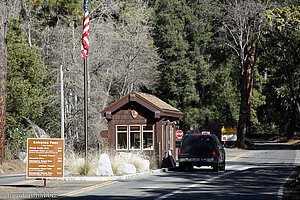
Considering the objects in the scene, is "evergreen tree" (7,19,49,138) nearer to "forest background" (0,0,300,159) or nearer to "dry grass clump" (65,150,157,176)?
"forest background" (0,0,300,159)

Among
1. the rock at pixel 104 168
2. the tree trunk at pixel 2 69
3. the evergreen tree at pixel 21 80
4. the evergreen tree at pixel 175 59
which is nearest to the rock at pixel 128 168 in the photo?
the rock at pixel 104 168

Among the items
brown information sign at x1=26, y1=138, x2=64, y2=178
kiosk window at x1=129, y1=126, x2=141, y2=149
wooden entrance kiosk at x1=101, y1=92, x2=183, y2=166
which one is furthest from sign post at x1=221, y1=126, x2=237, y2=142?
brown information sign at x1=26, y1=138, x2=64, y2=178

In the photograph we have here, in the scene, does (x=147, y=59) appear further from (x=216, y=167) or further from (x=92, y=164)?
(x=92, y=164)

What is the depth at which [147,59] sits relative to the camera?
182 feet

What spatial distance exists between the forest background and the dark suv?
6.22 meters

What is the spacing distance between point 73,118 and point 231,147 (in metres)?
23.7

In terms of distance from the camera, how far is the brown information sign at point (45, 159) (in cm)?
1700

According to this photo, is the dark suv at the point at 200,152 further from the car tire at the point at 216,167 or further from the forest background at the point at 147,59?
the forest background at the point at 147,59

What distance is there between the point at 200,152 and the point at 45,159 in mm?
10164

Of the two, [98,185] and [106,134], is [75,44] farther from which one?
[98,185]

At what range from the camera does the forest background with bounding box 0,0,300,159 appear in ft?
112

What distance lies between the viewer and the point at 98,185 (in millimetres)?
18016

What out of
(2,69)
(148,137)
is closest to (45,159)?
(148,137)

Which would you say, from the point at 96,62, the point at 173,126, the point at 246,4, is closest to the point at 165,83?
the point at 246,4
